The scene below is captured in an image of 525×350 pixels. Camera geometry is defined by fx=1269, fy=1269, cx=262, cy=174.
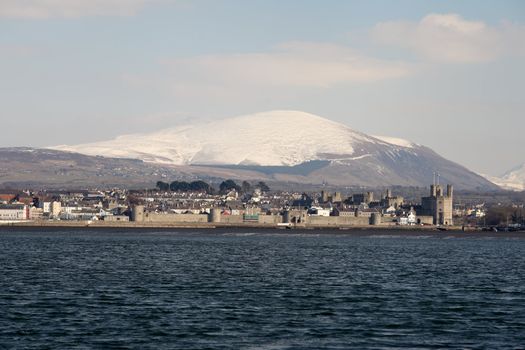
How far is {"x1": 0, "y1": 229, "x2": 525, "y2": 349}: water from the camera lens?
3584 cm

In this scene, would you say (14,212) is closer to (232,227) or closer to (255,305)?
(232,227)

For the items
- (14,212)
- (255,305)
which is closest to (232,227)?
(14,212)

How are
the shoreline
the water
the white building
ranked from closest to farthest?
1. the water
2. the shoreline
3. the white building

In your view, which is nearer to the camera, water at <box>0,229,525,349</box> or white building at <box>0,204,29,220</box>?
water at <box>0,229,525,349</box>

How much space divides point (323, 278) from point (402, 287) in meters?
5.98

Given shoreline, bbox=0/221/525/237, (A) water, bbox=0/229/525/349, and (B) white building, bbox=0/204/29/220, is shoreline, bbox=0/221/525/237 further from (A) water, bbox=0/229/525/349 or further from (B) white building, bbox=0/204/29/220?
(A) water, bbox=0/229/525/349

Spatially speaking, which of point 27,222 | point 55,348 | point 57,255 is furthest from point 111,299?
point 27,222

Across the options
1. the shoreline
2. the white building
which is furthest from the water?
the white building

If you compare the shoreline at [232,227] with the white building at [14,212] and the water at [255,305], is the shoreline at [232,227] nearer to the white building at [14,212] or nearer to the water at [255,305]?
the white building at [14,212]

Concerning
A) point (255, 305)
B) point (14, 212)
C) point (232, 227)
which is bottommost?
point (255, 305)

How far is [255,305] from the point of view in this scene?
44.4 meters

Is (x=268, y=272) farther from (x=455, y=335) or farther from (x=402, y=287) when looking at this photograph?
(x=455, y=335)

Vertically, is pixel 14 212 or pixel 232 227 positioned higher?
pixel 14 212

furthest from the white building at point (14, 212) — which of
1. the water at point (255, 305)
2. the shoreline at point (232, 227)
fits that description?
the water at point (255, 305)
